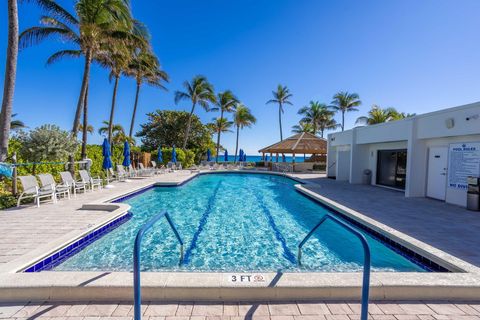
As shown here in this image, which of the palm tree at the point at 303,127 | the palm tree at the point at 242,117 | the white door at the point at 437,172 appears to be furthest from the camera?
the palm tree at the point at 303,127

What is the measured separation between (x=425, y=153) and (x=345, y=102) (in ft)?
88.8

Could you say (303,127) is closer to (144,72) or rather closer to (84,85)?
(144,72)

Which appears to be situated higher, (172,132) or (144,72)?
(144,72)

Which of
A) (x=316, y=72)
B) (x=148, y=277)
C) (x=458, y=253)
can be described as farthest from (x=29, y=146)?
(x=316, y=72)

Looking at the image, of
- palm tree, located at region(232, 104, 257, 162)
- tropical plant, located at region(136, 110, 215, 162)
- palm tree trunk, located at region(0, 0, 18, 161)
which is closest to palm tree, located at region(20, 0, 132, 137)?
palm tree trunk, located at region(0, 0, 18, 161)

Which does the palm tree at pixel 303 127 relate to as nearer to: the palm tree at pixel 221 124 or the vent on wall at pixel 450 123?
the palm tree at pixel 221 124

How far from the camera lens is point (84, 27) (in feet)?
37.5

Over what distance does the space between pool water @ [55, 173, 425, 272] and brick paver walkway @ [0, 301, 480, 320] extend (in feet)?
4.71

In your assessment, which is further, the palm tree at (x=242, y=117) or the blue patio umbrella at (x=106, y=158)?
the palm tree at (x=242, y=117)

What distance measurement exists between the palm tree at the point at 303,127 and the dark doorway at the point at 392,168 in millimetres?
26713

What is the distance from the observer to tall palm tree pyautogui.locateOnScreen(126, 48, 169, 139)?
20.3 meters

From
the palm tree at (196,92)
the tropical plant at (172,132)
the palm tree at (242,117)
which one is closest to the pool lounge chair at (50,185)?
the palm tree at (196,92)

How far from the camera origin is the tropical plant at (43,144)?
8180 mm

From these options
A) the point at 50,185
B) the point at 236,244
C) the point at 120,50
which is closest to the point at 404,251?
the point at 236,244
